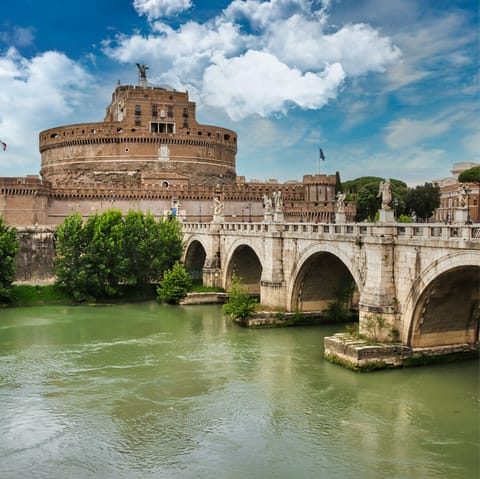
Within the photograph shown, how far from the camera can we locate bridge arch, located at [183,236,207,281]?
3616 centimetres

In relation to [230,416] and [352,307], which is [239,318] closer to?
[352,307]

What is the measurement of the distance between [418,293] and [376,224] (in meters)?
2.36

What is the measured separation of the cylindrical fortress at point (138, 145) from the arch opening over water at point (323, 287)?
1086 inches

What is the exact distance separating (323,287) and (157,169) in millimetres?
30917

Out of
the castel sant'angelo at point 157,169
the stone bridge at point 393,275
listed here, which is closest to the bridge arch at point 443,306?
the stone bridge at point 393,275

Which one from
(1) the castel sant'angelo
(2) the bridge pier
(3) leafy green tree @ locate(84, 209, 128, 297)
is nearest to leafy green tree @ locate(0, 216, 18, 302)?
(3) leafy green tree @ locate(84, 209, 128, 297)

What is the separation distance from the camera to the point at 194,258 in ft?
122

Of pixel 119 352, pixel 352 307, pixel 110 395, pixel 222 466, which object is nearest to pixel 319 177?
pixel 352 307

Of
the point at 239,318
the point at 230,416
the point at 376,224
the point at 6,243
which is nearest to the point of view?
the point at 230,416

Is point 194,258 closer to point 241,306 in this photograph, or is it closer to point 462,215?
point 241,306

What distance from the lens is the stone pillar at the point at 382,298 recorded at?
16594 millimetres

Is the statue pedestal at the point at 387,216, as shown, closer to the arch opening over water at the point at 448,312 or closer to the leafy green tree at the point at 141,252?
the arch opening over water at the point at 448,312

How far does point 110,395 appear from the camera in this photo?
15125mm

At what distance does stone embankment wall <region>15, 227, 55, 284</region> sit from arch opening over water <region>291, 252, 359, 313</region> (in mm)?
15878
